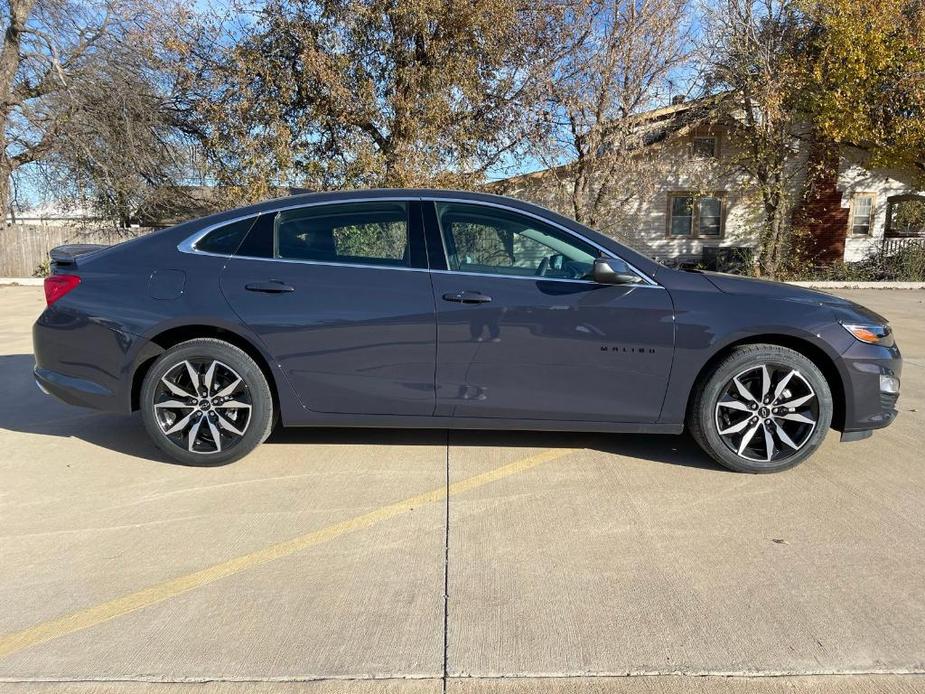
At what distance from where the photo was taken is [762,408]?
3994 mm

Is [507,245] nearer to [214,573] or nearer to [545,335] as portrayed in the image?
[545,335]

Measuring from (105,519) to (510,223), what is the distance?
282cm

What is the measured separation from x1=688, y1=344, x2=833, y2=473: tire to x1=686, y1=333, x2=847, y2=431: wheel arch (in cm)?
3

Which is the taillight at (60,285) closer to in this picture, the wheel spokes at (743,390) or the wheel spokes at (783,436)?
the wheel spokes at (743,390)

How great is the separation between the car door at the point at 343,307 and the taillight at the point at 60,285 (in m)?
0.97

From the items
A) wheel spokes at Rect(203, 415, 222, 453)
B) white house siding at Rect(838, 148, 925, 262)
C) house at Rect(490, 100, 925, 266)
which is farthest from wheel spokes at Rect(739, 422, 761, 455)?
white house siding at Rect(838, 148, 925, 262)

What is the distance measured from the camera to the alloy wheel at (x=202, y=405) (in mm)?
4062

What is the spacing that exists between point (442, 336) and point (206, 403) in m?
1.52

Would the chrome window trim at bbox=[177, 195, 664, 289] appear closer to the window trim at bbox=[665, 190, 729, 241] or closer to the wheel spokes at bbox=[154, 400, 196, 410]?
the wheel spokes at bbox=[154, 400, 196, 410]

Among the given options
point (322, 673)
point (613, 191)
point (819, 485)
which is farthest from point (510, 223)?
point (613, 191)

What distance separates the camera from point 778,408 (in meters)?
3.99

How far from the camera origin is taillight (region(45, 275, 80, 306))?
13.5ft

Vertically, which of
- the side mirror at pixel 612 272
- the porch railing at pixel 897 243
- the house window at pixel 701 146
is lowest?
the side mirror at pixel 612 272

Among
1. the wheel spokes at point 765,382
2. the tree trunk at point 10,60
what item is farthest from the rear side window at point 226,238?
the tree trunk at point 10,60
